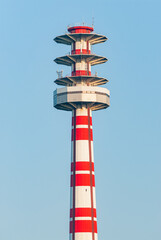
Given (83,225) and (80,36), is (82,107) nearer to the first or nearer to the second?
(80,36)

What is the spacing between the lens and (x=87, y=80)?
162375 mm

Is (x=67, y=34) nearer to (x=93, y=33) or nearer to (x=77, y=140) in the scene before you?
(x=93, y=33)

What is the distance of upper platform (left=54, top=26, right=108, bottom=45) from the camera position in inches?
6403

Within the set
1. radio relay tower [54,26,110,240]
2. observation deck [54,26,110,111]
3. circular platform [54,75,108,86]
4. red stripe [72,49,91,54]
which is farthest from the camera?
red stripe [72,49,91,54]

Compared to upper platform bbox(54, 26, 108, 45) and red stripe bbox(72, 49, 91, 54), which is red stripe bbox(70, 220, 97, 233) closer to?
red stripe bbox(72, 49, 91, 54)

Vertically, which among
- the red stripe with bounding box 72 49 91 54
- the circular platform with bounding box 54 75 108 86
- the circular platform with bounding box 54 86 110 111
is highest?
the red stripe with bounding box 72 49 91 54

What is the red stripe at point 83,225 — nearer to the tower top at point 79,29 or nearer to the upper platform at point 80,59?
the upper platform at point 80,59

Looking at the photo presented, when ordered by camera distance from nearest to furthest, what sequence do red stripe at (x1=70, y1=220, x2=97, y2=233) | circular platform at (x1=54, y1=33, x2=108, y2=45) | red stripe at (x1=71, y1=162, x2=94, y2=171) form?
red stripe at (x1=70, y1=220, x2=97, y2=233), red stripe at (x1=71, y1=162, x2=94, y2=171), circular platform at (x1=54, y1=33, x2=108, y2=45)

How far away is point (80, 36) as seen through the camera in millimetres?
163125

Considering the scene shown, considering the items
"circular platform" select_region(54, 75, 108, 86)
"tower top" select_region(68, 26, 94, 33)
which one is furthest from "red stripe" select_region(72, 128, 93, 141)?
"tower top" select_region(68, 26, 94, 33)

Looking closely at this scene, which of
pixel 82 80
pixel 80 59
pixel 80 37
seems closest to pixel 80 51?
pixel 80 59

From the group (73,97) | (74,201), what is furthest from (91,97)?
(74,201)

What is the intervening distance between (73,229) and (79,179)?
268 inches

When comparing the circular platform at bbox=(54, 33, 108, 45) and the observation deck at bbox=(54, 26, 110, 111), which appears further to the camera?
the circular platform at bbox=(54, 33, 108, 45)
